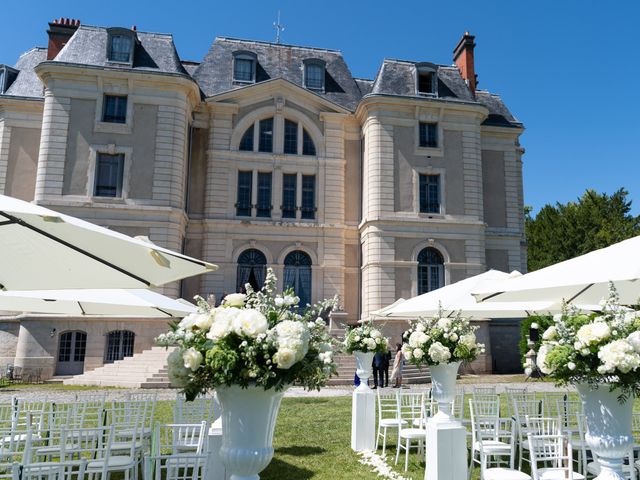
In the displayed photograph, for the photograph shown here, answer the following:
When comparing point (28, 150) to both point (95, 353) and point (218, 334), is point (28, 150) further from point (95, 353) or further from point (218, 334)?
point (218, 334)

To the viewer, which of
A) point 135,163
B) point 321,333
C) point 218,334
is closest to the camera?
point 218,334

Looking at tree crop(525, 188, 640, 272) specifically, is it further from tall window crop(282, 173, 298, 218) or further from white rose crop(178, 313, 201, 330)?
white rose crop(178, 313, 201, 330)

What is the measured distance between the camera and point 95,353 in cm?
2016

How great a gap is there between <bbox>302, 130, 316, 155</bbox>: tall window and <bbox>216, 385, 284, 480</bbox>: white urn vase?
22.3m

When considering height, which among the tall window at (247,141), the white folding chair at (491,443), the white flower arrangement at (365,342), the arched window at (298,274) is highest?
the tall window at (247,141)

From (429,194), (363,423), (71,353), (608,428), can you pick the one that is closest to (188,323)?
(608,428)

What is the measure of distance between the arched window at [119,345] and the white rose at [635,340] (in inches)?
772

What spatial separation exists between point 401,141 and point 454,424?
19460mm

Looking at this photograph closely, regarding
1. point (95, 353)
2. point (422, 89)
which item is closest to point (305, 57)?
point (422, 89)

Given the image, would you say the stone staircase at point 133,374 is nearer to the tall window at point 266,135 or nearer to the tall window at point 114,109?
the tall window at point 114,109

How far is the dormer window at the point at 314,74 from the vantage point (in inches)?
1046

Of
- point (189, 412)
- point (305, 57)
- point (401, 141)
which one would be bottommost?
point (189, 412)

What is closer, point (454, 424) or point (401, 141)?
point (454, 424)

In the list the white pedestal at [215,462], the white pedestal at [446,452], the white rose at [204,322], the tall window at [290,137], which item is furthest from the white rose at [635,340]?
the tall window at [290,137]
